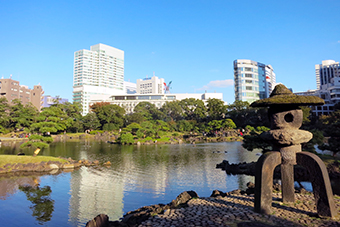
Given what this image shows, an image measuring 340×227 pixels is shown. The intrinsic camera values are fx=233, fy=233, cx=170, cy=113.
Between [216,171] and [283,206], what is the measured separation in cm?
1037

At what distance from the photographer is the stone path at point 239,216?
19.5ft

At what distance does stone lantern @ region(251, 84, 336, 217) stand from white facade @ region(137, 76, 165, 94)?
391 ft

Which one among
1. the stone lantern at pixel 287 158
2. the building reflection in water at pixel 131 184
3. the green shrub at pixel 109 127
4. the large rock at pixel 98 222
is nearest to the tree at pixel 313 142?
the building reflection in water at pixel 131 184

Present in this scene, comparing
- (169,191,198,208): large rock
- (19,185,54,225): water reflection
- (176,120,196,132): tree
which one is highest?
(176,120,196,132): tree

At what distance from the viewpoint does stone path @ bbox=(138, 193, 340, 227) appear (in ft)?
19.5

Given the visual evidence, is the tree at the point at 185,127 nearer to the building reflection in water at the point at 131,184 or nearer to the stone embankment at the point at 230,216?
the building reflection in water at the point at 131,184

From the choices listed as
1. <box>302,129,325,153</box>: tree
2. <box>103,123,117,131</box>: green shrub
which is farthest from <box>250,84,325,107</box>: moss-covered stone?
<box>103,123,117,131</box>: green shrub

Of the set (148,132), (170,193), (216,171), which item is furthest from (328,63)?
(170,193)

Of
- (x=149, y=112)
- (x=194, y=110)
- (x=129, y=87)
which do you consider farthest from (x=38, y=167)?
(x=129, y=87)

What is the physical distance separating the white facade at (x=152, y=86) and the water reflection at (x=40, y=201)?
4459 inches

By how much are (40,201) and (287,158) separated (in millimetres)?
10971

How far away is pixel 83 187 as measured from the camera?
44.1 ft

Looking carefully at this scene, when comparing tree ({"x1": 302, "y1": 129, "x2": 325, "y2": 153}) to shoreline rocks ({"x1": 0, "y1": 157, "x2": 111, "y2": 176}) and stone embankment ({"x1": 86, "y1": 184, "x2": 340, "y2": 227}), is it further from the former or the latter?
shoreline rocks ({"x1": 0, "y1": 157, "x2": 111, "y2": 176})

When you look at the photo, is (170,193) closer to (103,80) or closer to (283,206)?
(283,206)
